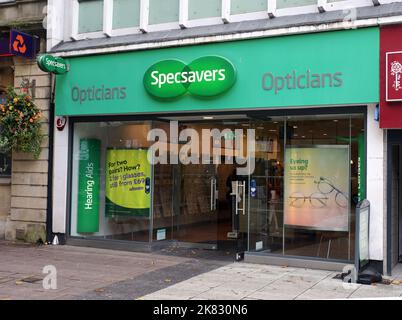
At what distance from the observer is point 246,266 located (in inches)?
388

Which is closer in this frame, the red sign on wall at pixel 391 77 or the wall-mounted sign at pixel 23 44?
the red sign on wall at pixel 391 77

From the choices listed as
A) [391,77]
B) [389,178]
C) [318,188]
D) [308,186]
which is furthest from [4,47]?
[389,178]

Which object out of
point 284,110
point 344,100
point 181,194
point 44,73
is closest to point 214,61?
point 284,110

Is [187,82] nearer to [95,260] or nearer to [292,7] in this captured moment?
[292,7]

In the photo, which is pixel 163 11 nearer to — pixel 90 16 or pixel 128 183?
pixel 90 16

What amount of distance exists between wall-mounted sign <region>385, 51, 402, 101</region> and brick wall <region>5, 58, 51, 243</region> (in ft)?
24.6

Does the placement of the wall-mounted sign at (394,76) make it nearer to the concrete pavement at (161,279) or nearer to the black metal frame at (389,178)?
the black metal frame at (389,178)

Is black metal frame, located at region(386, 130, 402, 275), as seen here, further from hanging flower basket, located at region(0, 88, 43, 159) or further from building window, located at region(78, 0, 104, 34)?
hanging flower basket, located at region(0, 88, 43, 159)

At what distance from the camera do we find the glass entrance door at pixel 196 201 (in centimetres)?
1238

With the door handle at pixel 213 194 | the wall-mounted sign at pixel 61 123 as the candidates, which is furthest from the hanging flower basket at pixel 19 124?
the door handle at pixel 213 194

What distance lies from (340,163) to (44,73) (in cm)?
703

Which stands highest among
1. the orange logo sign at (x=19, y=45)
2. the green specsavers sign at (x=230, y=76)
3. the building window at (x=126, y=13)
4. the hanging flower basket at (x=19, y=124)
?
the building window at (x=126, y=13)

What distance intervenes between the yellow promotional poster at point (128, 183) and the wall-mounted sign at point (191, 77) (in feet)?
5.47
